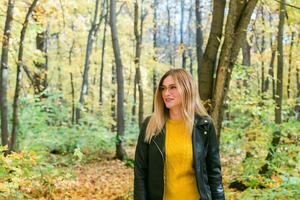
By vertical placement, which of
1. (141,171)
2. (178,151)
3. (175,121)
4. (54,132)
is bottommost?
(54,132)

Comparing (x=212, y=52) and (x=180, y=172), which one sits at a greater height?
(x=212, y=52)

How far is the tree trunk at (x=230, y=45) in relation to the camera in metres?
5.63

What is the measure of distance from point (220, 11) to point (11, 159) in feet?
12.8

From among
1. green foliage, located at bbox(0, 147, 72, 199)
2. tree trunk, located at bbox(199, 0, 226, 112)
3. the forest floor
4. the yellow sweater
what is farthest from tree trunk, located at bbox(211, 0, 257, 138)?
green foliage, located at bbox(0, 147, 72, 199)

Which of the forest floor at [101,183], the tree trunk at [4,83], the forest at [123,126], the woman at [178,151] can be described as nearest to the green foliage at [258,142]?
the forest at [123,126]

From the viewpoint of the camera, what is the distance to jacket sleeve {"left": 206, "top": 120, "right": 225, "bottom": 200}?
10.2 feet

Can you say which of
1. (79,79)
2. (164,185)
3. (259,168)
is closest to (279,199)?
(164,185)

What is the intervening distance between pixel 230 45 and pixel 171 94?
2806 millimetres

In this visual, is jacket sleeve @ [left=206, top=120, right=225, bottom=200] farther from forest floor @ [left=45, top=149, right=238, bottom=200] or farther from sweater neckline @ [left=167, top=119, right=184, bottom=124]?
forest floor @ [left=45, top=149, right=238, bottom=200]

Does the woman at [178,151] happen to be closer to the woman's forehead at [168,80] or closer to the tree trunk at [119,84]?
the woman's forehead at [168,80]

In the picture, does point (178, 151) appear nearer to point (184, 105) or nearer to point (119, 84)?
point (184, 105)

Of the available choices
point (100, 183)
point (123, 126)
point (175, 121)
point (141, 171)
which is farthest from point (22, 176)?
point (123, 126)

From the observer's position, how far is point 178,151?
303 centimetres

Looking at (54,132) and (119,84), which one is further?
(54,132)
